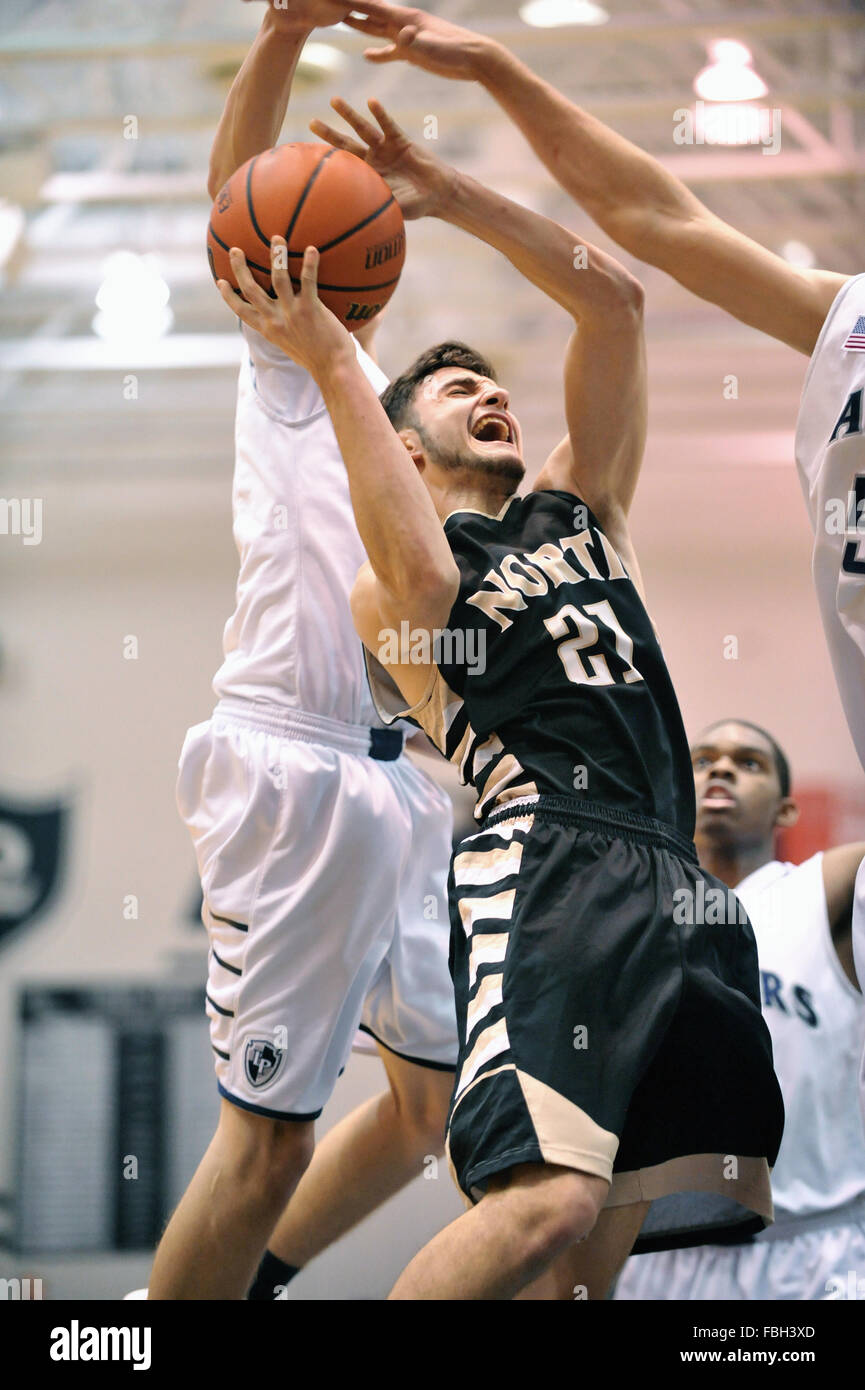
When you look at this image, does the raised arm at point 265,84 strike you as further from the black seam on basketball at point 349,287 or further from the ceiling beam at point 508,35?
the ceiling beam at point 508,35

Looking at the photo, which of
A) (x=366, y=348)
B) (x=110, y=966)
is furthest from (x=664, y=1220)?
(x=110, y=966)

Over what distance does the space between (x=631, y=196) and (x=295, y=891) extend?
4.86 ft

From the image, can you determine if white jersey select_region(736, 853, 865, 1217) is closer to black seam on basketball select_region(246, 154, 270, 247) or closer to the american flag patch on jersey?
the american flag patch on jersey

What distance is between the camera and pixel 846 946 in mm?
3867

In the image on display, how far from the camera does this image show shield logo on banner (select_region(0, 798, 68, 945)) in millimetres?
6973

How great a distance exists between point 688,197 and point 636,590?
0.72 metres

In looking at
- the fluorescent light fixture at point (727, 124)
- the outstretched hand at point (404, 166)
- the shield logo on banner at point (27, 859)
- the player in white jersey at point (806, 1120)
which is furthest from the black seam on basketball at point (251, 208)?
the shield logo on banner at point (27, 859)

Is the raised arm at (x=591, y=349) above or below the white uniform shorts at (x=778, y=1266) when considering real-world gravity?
above

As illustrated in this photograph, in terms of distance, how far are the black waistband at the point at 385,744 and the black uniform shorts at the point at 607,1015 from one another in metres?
0.62

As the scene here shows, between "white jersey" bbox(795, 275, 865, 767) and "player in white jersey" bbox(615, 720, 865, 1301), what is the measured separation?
178cm

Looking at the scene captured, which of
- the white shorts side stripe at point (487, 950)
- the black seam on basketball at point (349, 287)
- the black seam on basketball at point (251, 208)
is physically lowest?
the white shorts side stripe at point (487, 950)

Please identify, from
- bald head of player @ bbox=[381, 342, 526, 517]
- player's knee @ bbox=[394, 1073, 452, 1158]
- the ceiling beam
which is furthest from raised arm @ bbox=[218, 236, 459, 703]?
the ceiling beam

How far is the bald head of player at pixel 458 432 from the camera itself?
2.73 meters
